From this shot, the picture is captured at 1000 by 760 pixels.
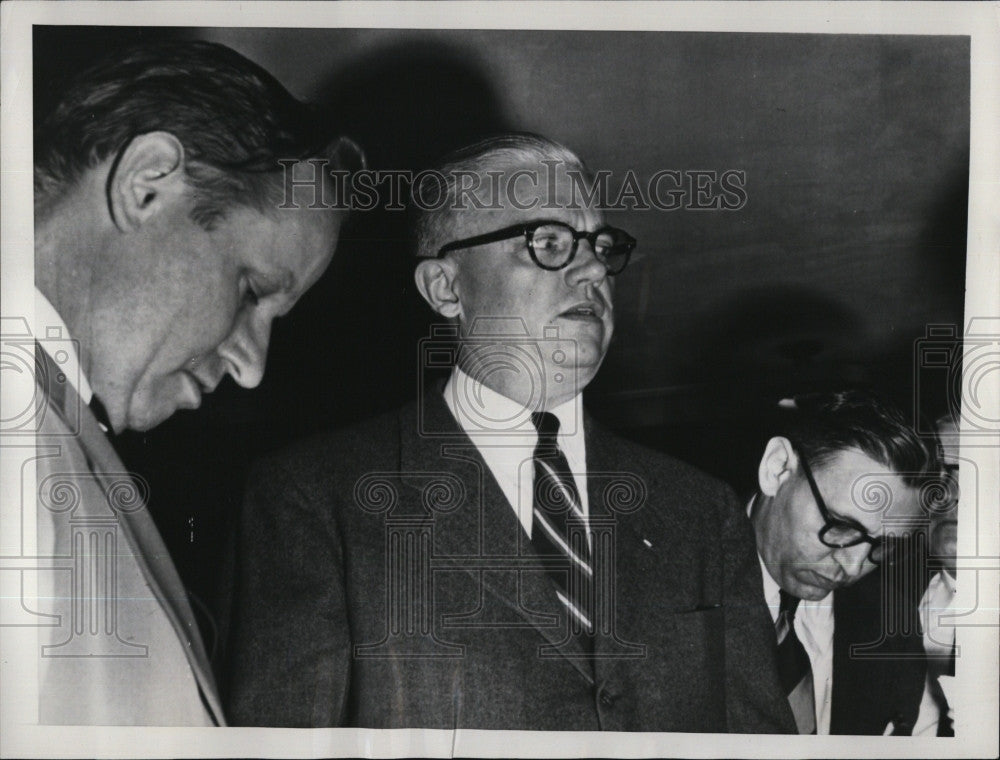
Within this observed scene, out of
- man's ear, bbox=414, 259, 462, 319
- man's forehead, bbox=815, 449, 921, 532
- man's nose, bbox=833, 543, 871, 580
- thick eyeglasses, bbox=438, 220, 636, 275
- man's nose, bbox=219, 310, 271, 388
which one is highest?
thick eyeglasses, bbox=438, 220, 636, 275

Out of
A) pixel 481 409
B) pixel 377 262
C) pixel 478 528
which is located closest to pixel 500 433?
pixel 481 409

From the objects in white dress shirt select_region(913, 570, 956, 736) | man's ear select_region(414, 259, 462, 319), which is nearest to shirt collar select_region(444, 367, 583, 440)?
man's ear select_region(414, 259, 462, 319)

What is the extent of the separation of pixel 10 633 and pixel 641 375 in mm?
1429

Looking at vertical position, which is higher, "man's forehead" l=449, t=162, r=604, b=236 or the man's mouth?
"man's forehead" l=449, t=162, r=604, b=236

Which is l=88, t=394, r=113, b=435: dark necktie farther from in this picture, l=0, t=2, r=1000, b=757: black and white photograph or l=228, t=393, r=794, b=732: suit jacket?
l=228, t=393, r=794, b=732: suit jacket

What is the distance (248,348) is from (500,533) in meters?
0.64

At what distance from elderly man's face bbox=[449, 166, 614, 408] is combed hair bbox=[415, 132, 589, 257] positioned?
0.03 meters

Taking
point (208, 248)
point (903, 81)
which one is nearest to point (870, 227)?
point (903, 81)

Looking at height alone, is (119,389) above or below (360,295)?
below

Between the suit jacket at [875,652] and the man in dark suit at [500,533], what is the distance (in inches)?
9.0

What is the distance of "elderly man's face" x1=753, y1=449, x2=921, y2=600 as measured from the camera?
2.08 m

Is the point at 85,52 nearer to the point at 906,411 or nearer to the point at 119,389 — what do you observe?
the point at 119,389

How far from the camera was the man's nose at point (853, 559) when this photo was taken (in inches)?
82.2

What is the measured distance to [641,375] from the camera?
6.81ft
